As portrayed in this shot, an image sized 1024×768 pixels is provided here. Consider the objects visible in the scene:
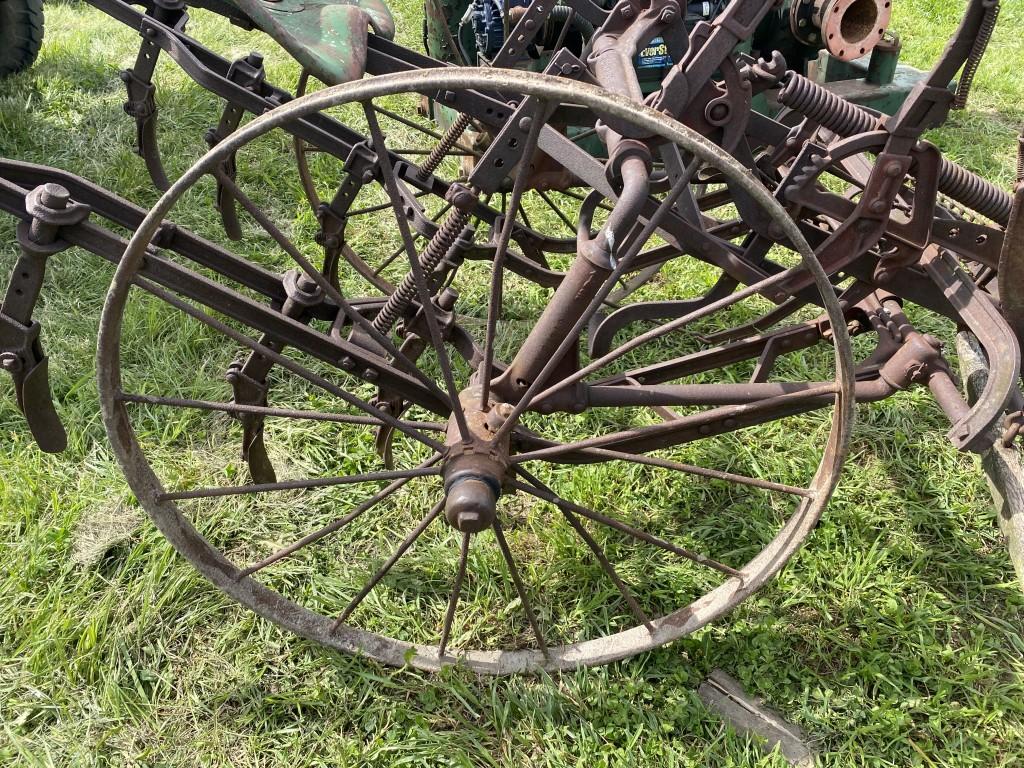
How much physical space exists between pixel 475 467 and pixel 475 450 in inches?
1.4

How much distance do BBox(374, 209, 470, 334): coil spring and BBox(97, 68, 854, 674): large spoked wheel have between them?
0.04 feet

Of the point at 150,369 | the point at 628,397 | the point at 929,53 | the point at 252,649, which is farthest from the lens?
the point at 929,53

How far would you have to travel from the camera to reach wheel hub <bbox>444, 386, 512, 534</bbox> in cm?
141

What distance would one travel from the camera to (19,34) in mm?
3912

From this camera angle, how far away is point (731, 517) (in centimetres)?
215

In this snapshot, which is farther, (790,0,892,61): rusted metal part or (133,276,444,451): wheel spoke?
(790,0,892,61): rusted metal part

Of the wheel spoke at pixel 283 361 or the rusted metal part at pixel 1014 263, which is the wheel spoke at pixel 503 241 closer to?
the wheel spoke at pixel 283 361

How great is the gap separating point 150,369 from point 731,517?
1.88m

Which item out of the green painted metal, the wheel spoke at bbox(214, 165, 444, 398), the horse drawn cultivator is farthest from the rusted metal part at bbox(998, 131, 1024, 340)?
the green painted metal

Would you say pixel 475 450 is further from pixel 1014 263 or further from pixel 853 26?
pixel 853 26

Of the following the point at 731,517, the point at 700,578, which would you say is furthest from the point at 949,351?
the point at 700,578

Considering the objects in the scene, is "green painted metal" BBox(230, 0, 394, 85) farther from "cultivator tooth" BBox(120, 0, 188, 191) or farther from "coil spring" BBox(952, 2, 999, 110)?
"coil spring" BBox(952, 2, 999, 110)

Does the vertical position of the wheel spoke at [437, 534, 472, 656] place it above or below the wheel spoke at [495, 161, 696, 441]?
below

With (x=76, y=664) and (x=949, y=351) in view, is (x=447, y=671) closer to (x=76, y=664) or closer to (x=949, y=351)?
(x=76, y=664)
